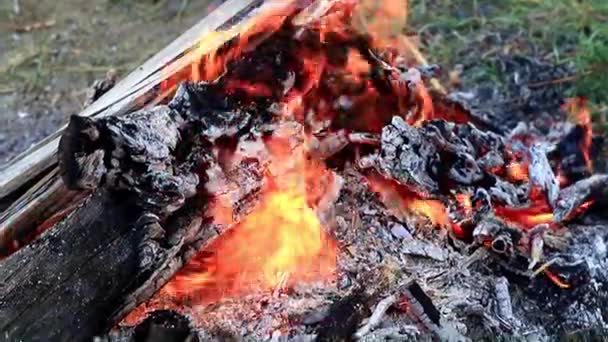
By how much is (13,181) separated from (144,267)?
19.3 inches

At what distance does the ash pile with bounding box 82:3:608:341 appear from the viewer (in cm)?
231

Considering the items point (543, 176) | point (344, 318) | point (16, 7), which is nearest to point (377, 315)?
point (344, 318)

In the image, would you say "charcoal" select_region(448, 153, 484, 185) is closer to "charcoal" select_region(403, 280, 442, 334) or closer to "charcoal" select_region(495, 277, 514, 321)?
"charcoal" select_region(495, 277, 514, 321)

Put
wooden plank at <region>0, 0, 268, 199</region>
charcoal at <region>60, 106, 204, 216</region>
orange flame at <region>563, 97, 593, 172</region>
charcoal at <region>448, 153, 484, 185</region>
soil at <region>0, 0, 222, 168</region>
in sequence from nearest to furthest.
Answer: charcoal at <region>60, 106, 204, 216</region>, wooden plank at <region>0, 0, 268, 199</region>, charcoal at <region>448, 153, 484, 185</region>, orange flame at <region>563, 97, 593, 172</region>, soil at <region>0, 0, 222, 168</region>

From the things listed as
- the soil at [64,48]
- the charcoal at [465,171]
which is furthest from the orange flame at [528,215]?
the soil at [64,48]

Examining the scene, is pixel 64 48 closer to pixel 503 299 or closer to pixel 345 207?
pixel 345 207

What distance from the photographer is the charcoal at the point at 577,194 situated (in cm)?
277

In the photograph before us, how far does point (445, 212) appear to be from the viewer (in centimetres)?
265

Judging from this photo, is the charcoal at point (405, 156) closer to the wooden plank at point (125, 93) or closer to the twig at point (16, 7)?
the wooden plank at point (125, 93)

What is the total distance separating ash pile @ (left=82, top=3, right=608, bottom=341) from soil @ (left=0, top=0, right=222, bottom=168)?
1.59 m

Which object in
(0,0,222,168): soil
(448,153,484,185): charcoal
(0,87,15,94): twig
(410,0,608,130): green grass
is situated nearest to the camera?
(448,153,484,185): charcoal

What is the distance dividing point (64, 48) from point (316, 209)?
243 cm

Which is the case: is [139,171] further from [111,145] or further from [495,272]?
[495,272]

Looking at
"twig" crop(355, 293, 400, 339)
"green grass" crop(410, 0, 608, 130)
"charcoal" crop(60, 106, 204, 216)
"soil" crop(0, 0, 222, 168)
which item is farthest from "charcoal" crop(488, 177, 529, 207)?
"soil" crop(0, 0, 222, 168)
